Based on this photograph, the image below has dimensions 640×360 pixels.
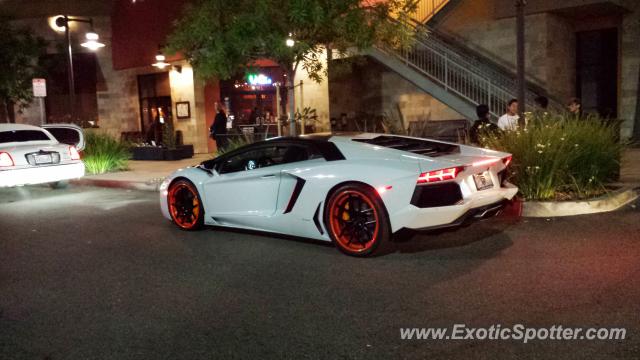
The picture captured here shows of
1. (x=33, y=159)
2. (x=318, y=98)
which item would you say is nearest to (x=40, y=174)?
(x=33, y=159)

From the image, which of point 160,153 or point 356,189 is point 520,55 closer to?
point 356,189

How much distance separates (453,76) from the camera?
57.4 feet

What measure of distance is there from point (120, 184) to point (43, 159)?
6.02 feet

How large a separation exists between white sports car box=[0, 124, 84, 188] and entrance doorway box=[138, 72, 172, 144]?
423 inches

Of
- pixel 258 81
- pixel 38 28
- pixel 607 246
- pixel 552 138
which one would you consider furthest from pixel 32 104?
pixel 607 246

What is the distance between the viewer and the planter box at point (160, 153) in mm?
19969

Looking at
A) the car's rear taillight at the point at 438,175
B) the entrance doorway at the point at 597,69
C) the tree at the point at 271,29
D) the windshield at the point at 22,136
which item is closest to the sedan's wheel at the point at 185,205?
the car's rear taillight at the point at 438,175

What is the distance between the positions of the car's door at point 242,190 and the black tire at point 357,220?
88 cm

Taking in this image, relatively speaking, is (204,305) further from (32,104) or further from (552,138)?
(32,104)

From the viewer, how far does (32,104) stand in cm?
3036

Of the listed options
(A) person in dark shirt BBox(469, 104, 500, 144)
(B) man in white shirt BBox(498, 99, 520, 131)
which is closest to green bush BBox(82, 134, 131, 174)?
(A) person in dark shirt BBox(469, 104, 500, 144)

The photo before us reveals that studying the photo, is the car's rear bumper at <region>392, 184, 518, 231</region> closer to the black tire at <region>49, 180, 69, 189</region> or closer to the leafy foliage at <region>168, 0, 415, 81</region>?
the leafy foliage at <region>168, 0, 415, 81</region>

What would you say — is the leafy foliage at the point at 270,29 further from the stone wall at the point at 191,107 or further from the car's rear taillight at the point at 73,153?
the stone wall at the point at 191,107

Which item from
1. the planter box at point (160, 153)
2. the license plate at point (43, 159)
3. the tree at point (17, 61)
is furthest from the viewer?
the tree at point (17, 61)
